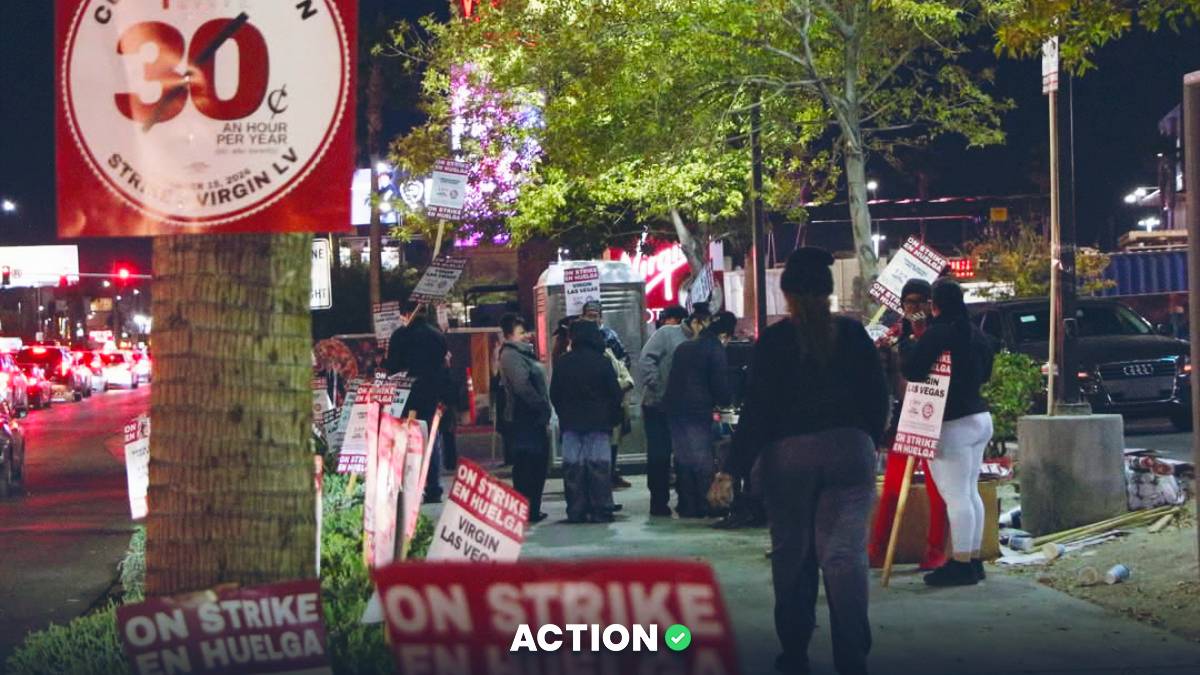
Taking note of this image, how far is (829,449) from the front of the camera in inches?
275

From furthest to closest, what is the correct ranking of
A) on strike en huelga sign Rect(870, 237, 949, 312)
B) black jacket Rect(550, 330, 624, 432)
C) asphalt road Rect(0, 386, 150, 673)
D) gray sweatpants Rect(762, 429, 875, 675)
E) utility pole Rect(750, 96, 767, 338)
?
utility pole Rect(750, 96, 767, 338), black jacket Rect(550, 330, 624, 432), on strike en huelga sign Rect(870, 237, 949, 312), asphalt road Rect(0, 386, 150, 673), gray sweatpants Rect(762, 429, 875, 675)

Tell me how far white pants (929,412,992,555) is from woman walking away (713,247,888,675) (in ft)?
8.16

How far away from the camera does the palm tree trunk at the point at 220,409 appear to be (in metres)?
5.14

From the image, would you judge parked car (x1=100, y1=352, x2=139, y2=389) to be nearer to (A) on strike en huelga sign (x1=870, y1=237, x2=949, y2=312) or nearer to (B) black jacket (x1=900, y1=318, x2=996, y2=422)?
(A) on strike en huelga sign (x1=870, y1=237, x2=949, y2=312)

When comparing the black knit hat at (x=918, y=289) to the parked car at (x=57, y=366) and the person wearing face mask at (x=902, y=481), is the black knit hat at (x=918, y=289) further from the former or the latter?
the parked car at (x=57, y=366)

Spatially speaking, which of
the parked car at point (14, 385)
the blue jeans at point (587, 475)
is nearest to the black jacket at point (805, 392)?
the blue jeans at point (587, 475)

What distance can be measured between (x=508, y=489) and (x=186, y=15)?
7.09 ft

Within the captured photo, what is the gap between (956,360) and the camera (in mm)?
9445

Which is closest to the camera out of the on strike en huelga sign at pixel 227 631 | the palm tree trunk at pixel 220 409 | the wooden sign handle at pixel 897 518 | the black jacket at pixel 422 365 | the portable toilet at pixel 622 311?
the on strike en huelga sign at pixel 227 631

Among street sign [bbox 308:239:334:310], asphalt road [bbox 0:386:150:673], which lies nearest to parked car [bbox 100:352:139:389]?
asphalt road [bbox 0:386:150:673]

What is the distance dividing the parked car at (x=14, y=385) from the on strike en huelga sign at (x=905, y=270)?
28.0m

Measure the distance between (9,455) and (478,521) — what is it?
14.2m

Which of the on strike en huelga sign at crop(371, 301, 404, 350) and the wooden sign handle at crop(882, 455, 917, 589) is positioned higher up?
the on strike en huelga sign at crop(371, 301, 404, 350)

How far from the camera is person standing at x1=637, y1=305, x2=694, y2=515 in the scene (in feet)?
48.6
